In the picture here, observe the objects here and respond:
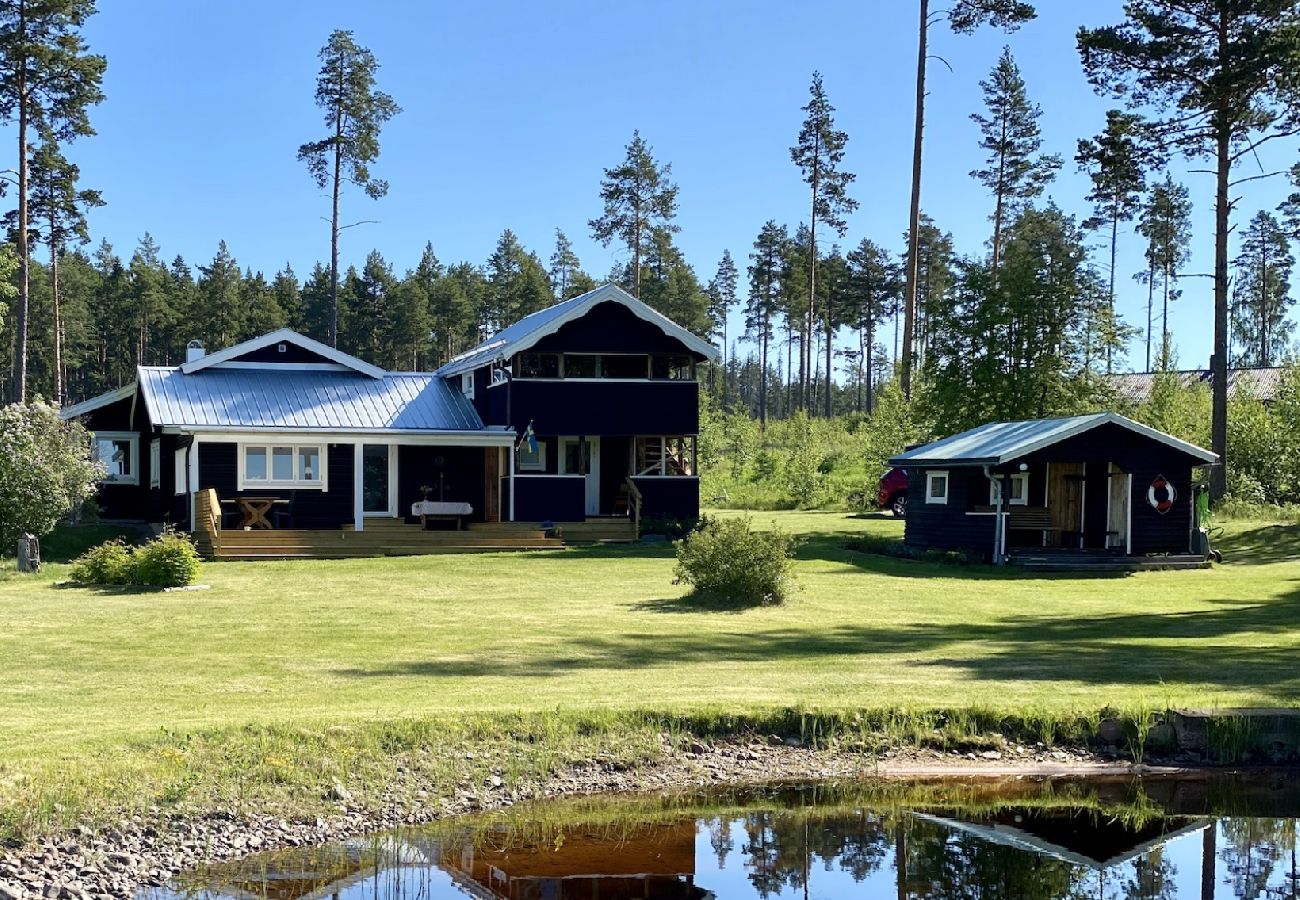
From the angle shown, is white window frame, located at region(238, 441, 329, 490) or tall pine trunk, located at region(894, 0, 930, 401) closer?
white window frame, located at region(238, 441, 329, 490)

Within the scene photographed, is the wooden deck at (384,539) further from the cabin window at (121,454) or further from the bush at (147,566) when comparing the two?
the cabin window at (121,454)

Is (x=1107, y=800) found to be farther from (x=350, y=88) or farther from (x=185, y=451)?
(x=350, y=88)

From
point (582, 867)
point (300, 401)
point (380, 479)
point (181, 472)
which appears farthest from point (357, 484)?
point (582, 867)

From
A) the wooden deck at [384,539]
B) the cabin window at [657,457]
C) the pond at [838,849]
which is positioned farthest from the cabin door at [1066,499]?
the pond at [838,849]

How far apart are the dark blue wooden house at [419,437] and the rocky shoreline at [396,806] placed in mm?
18786

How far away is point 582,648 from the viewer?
50.0 feet

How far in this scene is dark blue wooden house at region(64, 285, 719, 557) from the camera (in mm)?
29953

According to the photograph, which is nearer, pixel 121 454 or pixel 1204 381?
pixel 121 454

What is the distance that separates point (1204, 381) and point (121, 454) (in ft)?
152

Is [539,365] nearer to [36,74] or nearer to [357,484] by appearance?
[357,484]

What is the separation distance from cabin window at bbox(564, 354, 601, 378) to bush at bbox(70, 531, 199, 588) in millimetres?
13036

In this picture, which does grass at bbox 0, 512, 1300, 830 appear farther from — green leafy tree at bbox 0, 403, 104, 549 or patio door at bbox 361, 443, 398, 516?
patio door at bbox 361, 443, 398, 516

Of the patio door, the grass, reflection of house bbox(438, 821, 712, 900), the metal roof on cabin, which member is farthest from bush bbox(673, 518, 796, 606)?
the patio door

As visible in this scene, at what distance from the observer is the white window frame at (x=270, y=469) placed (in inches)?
1180
